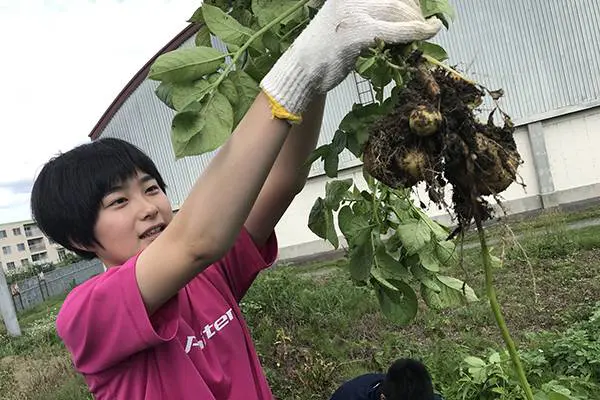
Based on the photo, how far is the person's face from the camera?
4.86ft

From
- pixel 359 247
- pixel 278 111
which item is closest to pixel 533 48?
pixel 359 247

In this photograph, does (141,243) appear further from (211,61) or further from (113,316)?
(211,61)

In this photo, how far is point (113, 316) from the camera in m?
1.21

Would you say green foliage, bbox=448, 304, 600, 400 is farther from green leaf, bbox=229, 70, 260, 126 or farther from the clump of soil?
green leaf, bbox=229, 70, 260, 126

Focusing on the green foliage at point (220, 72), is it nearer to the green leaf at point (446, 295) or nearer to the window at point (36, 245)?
the green leaf at point (446, 295)

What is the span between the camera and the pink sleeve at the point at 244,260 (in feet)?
5.70

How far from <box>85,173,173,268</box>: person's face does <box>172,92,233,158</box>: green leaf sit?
1.48 feet

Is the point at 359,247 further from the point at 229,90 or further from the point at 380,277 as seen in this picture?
the point at 229,90

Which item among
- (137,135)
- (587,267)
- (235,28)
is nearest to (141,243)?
(235,28)

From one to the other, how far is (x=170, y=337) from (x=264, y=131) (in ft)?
1.78

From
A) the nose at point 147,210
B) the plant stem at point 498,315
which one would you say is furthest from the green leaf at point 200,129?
the plant stem at point 498,315

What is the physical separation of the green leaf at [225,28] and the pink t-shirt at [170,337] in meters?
0.56

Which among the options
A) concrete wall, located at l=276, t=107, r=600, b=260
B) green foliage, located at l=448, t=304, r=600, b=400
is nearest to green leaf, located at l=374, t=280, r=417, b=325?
green foliage, located at l=448, t=304, r=600, b=400

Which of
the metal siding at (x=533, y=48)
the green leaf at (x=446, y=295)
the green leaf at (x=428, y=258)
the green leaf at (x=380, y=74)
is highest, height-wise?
the metal siding at (x=533, y=48)
